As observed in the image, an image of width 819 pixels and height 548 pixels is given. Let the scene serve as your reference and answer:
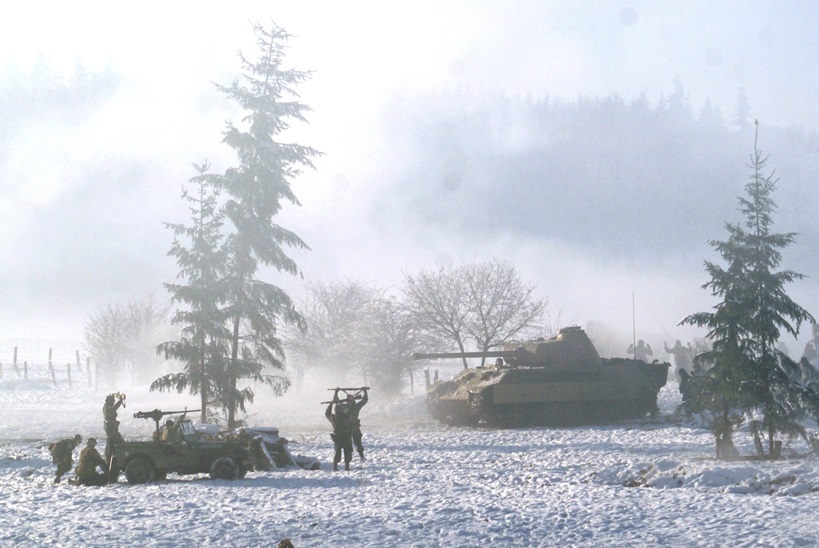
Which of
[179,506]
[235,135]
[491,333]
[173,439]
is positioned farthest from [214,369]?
[491,333]

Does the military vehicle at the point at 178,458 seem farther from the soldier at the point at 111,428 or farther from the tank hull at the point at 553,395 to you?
the tank hull at the point at 553,395

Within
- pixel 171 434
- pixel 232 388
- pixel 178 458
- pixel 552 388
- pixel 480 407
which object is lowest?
pixel 178 458

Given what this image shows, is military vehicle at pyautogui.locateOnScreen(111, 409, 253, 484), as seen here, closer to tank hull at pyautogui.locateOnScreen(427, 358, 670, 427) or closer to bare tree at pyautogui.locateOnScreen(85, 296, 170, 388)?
tank hull at pyautogui.locateOnScreen(427, 358, 670, 427)

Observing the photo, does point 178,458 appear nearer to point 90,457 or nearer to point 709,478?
point 90,457

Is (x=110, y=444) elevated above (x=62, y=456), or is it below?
above

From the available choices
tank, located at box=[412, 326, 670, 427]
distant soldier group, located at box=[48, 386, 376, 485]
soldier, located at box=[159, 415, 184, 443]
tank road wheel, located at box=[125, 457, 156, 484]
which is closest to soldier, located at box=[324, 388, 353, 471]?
distant soldier group, located at box=[48, 386, 376, 485]

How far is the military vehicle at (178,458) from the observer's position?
52.0 feet

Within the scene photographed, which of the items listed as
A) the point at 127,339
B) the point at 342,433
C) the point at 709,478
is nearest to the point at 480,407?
the point at 342,433

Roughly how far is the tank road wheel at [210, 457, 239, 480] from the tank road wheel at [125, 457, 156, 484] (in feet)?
3.79

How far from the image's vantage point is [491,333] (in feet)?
152

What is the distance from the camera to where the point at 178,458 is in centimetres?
1595

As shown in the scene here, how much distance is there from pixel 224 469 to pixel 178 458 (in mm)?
918

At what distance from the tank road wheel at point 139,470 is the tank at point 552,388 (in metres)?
13.8

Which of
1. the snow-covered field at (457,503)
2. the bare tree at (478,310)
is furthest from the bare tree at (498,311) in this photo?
the snow-covered field at (457,503)
